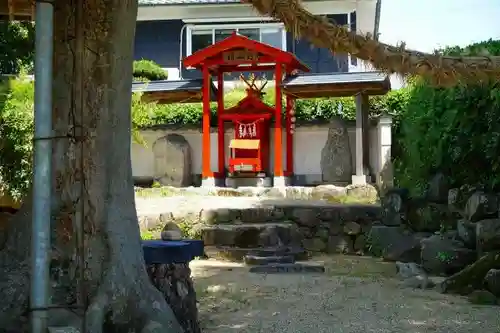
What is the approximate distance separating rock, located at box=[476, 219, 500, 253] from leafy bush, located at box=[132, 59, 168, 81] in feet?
41.6

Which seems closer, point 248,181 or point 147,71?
point 248,181

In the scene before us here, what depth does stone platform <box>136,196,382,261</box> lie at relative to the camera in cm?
1092

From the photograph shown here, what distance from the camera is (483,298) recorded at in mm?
6602

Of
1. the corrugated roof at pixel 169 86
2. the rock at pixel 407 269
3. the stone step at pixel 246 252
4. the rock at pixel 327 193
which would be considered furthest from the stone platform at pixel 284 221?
the corrugated roof at pixel 169 86

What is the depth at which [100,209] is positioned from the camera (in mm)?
3932

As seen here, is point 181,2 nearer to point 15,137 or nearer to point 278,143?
point 278,143

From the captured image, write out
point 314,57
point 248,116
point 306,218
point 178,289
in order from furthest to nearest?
point 314,57 → point 248,116 → point 306,218 → point 178,289

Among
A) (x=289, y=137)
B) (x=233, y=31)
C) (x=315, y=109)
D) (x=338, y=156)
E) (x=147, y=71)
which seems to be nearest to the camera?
(x=338, y=156)

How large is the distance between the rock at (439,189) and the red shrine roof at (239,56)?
5.55 meters

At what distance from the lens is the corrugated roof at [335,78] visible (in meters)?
14.2

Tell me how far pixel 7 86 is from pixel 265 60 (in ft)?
20.2

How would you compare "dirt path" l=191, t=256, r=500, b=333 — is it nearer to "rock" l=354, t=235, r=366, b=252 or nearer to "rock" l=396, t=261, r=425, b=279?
"rock" l=396, t=261, r=425, b=279

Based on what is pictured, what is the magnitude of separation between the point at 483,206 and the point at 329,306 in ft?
9.33

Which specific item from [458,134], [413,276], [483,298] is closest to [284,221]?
[458,134]
